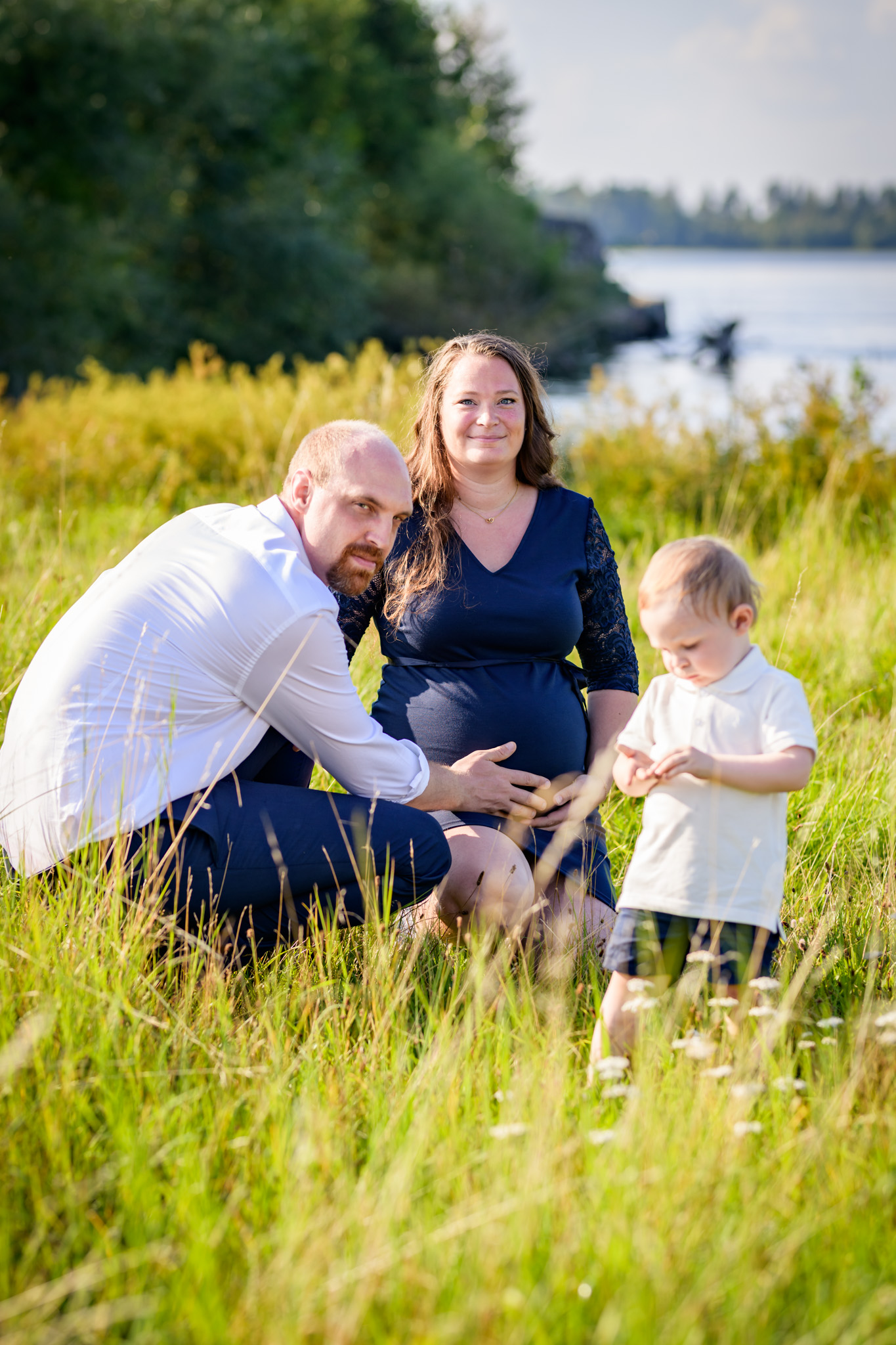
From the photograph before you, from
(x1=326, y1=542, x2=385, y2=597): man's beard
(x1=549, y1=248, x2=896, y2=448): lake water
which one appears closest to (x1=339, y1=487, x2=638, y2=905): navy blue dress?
(x1=326, y1=542, x2=385, y2=597): man's beard

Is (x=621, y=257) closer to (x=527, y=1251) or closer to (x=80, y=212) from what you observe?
(x=80, y=212)

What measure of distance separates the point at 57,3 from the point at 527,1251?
941 inches


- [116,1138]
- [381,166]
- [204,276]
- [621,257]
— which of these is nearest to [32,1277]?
[116,1138]

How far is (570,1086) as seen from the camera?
205 centimetres

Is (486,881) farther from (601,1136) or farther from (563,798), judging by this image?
(601,1136)

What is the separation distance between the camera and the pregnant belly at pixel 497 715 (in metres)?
3.09

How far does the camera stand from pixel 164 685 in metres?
2.48

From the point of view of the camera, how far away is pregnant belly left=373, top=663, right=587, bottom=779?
3.09m

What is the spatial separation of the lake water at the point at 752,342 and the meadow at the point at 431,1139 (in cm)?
633

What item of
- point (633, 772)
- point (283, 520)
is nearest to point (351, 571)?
point (283, 520)

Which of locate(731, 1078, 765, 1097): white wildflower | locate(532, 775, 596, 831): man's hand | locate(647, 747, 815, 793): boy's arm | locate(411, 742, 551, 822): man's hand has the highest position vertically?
locate(647, 747, 815, 793): boy's arm

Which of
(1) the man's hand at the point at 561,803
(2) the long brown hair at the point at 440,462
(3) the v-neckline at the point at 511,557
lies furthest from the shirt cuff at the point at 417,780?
(3) the v-neckline at the point at 511,557

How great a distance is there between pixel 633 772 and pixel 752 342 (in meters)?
43.4

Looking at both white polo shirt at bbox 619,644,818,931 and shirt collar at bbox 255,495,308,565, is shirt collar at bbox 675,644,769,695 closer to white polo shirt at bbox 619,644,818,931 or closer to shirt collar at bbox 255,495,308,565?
white polo shirt at bbox 619,644,818,931
